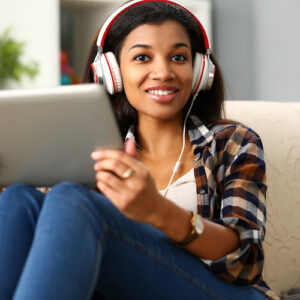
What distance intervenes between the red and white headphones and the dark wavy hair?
25 mm

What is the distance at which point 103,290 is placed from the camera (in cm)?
85

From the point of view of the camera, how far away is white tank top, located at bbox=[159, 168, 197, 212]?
109cm

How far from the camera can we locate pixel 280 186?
1.30 meters

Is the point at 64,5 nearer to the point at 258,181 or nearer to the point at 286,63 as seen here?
the point at 286,63

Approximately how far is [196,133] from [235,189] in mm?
244

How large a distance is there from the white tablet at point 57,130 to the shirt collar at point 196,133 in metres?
0.39

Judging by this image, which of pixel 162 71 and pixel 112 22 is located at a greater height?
pixel 112 22

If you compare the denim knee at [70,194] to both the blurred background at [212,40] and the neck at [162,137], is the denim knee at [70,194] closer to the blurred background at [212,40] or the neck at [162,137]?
the neck at [162,137]

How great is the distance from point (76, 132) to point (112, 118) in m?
0.06

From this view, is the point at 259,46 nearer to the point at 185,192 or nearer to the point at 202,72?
the point at 202,72

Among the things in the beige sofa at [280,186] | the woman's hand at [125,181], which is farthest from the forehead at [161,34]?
the woman's hand at [125,181]

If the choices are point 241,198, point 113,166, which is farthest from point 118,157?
point 241,198

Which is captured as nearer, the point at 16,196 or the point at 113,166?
the point at 113,166

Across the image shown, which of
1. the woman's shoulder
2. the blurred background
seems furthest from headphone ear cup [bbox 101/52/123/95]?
the blurred background
